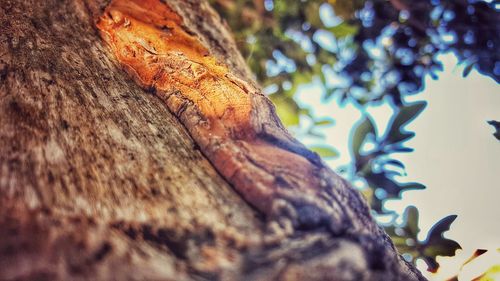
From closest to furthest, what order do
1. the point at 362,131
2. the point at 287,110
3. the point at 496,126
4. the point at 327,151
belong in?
the point at 496,126
the point at 362,131
the point at 327,151
the point at 287,110

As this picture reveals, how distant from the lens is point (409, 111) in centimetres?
200

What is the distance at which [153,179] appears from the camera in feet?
2.32

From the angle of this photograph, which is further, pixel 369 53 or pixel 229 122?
pixel 369 53

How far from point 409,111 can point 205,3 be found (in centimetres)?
132

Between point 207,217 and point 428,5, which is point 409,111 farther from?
point 207,217

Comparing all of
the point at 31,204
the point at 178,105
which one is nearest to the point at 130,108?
the point at 178,105

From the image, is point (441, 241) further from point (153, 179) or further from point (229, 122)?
point (153, 179)

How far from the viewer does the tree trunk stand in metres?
0.53

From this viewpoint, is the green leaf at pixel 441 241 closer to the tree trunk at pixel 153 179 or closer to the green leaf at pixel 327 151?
the green leaf at pixel 327 151

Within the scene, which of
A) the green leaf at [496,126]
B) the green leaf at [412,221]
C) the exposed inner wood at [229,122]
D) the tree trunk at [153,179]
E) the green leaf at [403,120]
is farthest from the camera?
the green leaf at [412,221]

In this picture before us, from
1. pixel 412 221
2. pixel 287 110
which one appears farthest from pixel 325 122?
pixel 412 221

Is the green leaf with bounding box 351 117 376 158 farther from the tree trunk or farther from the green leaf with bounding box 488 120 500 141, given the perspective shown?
the tree trunk

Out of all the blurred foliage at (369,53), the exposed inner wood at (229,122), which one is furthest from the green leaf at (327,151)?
the exposed inner wood at (229,122)

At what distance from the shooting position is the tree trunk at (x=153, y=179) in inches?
20.9
